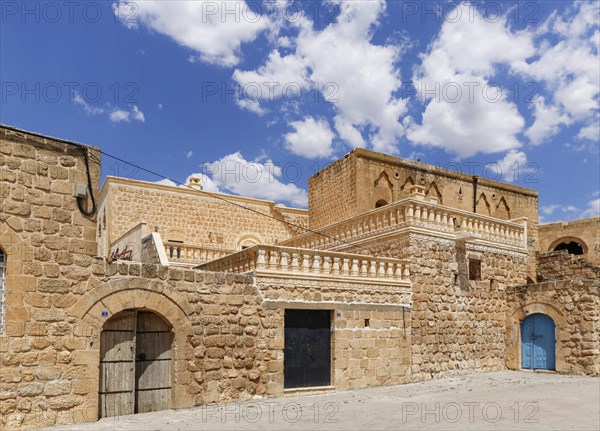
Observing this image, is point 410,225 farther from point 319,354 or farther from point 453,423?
point 453,423

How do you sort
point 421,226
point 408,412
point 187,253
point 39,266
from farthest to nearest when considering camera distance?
point 187,253 → point 421,226 → point 408,412 → point 39,266

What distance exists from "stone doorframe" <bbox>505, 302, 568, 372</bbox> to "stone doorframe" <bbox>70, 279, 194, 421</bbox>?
32.3ft

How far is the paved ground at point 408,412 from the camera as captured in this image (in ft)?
26.0

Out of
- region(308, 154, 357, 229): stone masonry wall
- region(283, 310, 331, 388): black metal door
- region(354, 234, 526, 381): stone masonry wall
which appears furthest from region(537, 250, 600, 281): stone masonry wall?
region(283, 310, 331, 388): black metal door

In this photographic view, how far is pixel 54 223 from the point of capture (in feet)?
26.0

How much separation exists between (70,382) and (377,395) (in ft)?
19.1

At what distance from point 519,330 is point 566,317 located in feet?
4.41

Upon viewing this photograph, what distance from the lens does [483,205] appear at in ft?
76.2

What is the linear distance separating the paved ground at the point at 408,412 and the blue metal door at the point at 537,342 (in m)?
2.52

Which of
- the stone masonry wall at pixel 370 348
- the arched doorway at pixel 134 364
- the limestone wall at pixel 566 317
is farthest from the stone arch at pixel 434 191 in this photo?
the arched doorway at pixel 134 364

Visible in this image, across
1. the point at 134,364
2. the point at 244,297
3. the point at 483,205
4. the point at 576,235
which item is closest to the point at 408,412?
the point at 244,297

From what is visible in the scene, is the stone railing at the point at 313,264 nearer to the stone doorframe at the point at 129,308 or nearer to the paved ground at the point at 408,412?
the stone doorframe at the point at 129,308

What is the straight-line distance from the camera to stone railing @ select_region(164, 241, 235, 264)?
15.7m

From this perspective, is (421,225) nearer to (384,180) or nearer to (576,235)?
(384,180)
